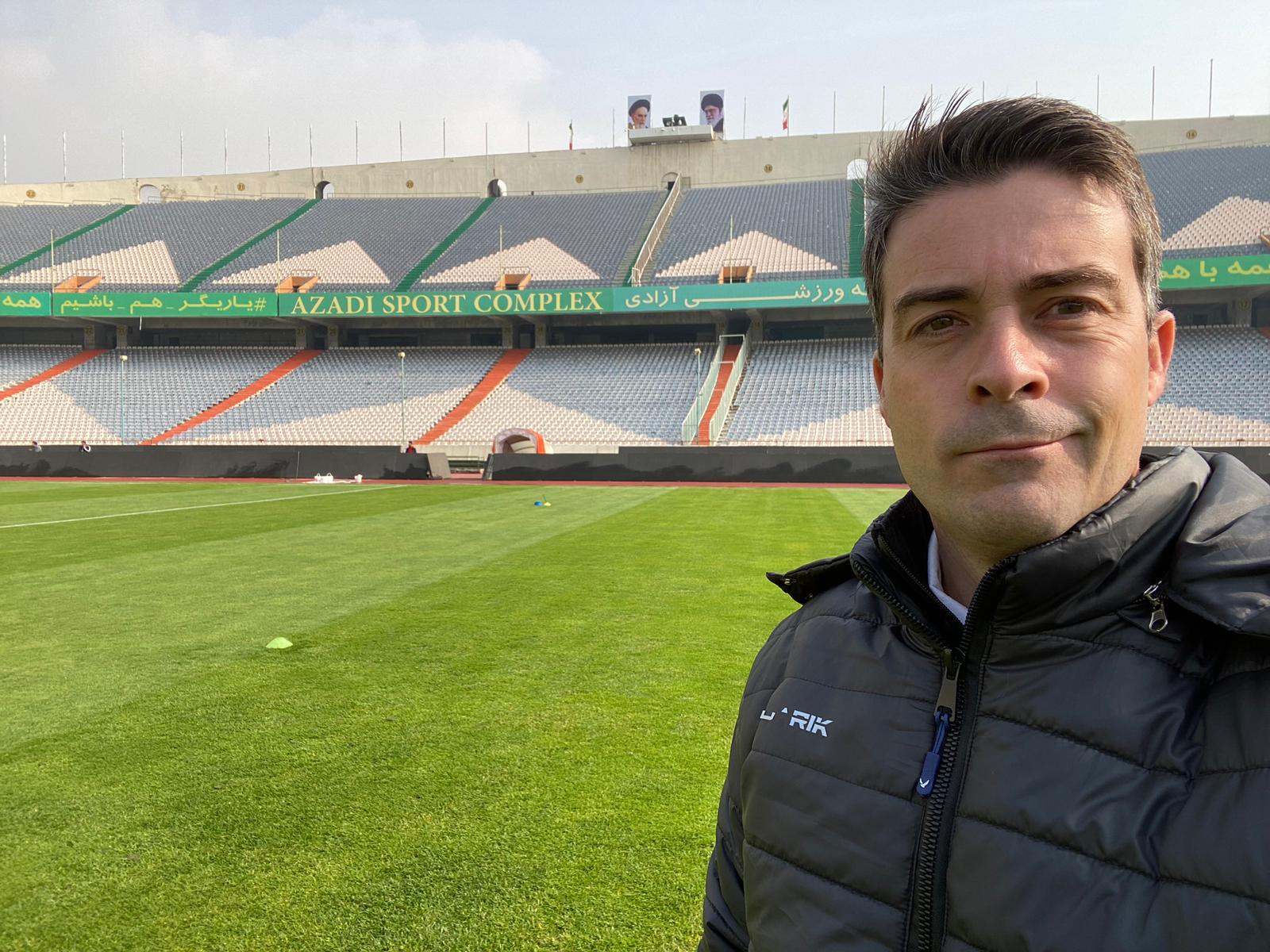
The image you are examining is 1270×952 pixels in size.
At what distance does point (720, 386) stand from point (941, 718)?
116 ft

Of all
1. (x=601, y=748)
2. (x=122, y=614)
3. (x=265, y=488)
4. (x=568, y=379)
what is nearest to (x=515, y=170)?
(x=568, y=379)

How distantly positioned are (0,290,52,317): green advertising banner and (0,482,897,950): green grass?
36.2 m

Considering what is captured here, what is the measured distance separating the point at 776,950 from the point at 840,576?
63cm

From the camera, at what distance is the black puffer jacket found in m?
0.95

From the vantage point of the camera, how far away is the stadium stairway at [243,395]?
115 ft

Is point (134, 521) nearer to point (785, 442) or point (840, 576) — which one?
point (840, 576)

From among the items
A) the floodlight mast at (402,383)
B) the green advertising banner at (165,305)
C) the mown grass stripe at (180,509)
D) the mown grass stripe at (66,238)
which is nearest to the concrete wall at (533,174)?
the mown grass stripe at (66,238)

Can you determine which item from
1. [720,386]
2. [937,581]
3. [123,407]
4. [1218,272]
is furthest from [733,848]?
[123,407]

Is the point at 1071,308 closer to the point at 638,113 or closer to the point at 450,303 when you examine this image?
the point at 450,303

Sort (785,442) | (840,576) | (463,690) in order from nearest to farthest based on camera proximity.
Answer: (840,576) < (463,690) < (785,442)

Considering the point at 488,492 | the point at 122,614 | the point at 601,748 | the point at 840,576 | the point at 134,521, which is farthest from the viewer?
the point at 488,492

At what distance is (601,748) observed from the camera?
12.6ft

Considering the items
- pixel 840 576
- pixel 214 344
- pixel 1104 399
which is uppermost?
pixel 214 344

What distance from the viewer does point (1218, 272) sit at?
104 ft
